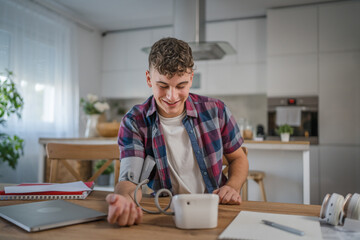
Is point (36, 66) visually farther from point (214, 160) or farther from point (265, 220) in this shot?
point (265, 220)

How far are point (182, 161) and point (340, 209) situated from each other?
Answer: 0.65 metres

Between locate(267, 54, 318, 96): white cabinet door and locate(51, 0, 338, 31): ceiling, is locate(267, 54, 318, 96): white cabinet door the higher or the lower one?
the lower one

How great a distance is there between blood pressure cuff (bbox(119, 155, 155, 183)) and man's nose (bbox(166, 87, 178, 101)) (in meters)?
0.27

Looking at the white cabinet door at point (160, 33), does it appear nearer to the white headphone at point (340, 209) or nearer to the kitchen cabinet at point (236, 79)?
the kitchen cabinet at point (236, 79)

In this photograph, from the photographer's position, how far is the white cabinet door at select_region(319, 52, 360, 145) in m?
3.79

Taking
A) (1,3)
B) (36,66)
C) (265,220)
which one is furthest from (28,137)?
A: (265,220)

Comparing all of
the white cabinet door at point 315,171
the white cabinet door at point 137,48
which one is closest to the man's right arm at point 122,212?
the white cabinet door at point 315,171

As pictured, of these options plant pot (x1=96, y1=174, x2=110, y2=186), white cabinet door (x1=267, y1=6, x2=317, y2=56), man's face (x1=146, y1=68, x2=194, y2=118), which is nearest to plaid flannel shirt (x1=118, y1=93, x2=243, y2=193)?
man's face (x1=146, y1=68, x2=194, y2=118)

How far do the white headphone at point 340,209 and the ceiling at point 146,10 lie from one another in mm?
3595

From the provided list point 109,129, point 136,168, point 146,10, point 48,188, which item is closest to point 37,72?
point 109,129

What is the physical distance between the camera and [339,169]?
384 centimetres

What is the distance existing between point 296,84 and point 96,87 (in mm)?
3031

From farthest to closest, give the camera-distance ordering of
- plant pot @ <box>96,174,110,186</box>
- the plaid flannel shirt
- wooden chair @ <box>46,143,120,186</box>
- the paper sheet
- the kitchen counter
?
plant pot @ <box>96,174,110,186</box>
the kitchen counter
wooden chair @ <box>46,143,120,186</box>
the plaid flannel shirt
the paper sheet

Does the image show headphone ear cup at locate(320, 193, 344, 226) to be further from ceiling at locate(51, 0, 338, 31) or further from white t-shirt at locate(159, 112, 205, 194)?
ceiling at locate(51, 0, 338, 31)
